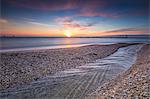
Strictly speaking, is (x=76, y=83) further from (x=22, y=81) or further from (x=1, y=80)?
(x=1, y=80)

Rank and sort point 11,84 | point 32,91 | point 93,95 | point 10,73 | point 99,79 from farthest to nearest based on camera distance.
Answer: point 10,73
point 99,79
point 11,84
point 32,91
point 93,95

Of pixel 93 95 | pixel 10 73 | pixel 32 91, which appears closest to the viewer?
pixel 93 95

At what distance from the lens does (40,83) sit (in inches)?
304

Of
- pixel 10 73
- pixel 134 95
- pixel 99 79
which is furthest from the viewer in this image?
pixel 10 73

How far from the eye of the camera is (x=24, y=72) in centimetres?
Result: 950

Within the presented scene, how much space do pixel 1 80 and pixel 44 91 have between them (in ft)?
9.68

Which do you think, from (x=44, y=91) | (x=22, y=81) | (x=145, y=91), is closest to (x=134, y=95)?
(x=145, y=91)

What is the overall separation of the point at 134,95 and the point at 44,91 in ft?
12.3

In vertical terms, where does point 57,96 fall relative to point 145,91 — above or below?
below

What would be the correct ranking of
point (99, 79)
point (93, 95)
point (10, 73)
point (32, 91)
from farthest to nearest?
point (10, 73), point (99, 79), point (32, 91), point (93, 95)

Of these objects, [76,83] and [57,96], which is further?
[76,83]

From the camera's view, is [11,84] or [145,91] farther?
[11,84]

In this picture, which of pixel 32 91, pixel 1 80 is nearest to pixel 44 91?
pixel 32 91

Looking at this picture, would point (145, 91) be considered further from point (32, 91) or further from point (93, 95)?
point (32, 91)
